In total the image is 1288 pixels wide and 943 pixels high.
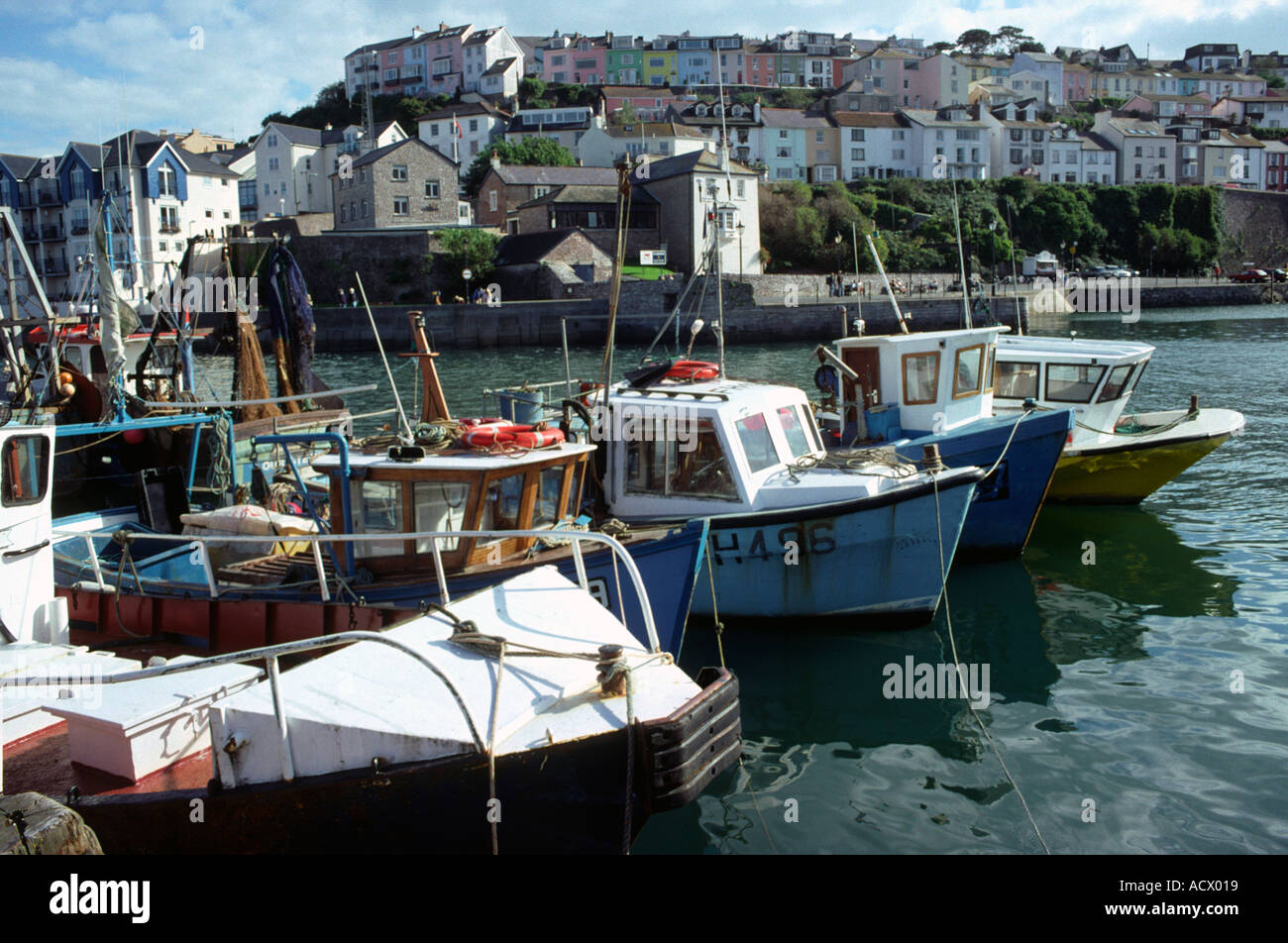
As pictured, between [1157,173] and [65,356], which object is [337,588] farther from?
[1157,173]

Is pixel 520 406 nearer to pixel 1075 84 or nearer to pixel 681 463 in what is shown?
pixel 681 463

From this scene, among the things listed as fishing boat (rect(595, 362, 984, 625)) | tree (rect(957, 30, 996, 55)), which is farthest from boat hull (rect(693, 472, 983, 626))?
tree (rect(957, 30, 996, 55))

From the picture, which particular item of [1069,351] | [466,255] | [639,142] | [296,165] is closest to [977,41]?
[639,142]

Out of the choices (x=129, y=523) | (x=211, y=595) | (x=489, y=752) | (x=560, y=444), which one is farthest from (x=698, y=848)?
(x=129, y=523)

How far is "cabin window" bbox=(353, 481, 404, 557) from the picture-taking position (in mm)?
9031

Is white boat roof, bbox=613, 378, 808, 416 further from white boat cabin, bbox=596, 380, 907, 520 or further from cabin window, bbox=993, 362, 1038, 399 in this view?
cabin window, bbox=993, 362, 1038, 399

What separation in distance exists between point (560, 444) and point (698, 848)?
12.1 feet

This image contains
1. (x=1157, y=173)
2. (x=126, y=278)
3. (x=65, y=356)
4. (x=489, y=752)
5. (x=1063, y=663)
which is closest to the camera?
(x=489, y=752)

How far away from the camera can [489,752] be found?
518cm

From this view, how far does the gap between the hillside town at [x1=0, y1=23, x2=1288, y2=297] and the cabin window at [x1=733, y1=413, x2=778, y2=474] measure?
2730 centimetres

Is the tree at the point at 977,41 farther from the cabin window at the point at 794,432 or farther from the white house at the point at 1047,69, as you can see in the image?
the cabin window at the point at 794,432

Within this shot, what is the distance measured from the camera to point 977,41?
520ft

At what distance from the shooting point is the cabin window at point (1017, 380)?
659 inches

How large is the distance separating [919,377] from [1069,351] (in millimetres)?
3611
